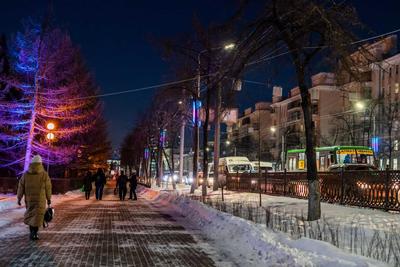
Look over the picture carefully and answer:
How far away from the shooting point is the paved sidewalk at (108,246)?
9.75 metres

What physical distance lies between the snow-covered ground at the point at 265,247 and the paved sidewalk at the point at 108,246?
491mm

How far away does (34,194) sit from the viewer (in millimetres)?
12109

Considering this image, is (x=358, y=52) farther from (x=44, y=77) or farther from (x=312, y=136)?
(x=44, y=77)

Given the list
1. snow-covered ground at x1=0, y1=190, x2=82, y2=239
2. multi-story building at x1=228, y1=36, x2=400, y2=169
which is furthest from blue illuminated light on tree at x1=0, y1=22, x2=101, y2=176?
multi-story building at x1=228, y1=36, x2=400, y2=169

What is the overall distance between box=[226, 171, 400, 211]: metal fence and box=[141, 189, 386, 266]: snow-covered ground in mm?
5567

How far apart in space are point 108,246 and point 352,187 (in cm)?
1082

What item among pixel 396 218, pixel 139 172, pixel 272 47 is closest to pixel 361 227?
pixel 396 218

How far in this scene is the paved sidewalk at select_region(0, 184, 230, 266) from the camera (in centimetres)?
975

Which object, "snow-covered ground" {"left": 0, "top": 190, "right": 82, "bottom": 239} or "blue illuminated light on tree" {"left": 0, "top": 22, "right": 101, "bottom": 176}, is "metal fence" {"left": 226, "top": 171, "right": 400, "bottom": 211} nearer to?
"snow-covered ground" {"left": 0, "top": 190, "right": 82, "bottom": 239}

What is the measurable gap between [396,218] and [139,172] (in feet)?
278

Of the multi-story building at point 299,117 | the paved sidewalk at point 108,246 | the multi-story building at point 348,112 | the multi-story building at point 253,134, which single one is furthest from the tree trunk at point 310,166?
the multi-story building at point 253,134

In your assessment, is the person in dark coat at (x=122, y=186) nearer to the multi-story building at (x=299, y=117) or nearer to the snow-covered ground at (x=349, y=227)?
the snow-covered ground at (x=349, y=227)

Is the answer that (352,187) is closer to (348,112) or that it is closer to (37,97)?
(37,97)

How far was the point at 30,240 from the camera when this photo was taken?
12211 mm
